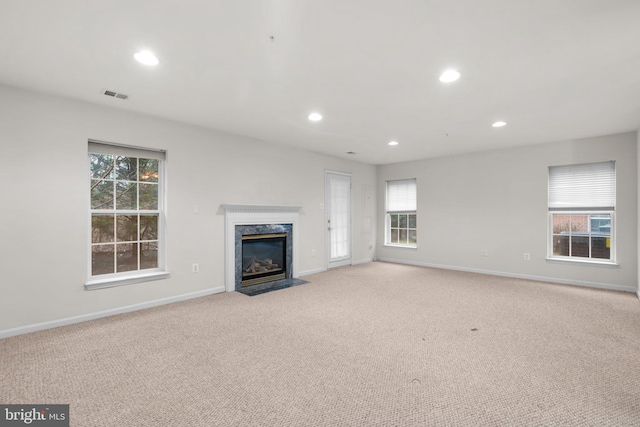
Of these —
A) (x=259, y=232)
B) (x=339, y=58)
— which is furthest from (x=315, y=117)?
(x=259, y=232)

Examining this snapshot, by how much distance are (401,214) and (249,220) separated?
3.77 m

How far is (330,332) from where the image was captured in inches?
118

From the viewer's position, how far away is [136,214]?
380 centimetres

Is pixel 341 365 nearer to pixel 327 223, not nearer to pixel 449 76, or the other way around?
pixel 449 76

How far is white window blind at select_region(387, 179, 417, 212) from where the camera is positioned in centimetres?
691

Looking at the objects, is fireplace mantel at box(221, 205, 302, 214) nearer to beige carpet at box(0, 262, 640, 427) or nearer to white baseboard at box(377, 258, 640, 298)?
beige carpet at box(0, 262, 640, 427)

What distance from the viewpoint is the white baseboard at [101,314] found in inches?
116

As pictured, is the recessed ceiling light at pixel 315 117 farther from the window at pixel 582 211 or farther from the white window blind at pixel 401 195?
the window at pixel 582 211

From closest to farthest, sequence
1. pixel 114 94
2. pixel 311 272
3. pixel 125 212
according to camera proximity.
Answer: pixel 114 94, pixel 125 212, pixel 311 272

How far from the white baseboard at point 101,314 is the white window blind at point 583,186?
18.4ft

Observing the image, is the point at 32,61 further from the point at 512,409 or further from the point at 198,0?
the point at 512,409

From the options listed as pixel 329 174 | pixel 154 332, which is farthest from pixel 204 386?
pixel 329 174

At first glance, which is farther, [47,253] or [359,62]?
[47,253]

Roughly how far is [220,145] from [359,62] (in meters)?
2.66
